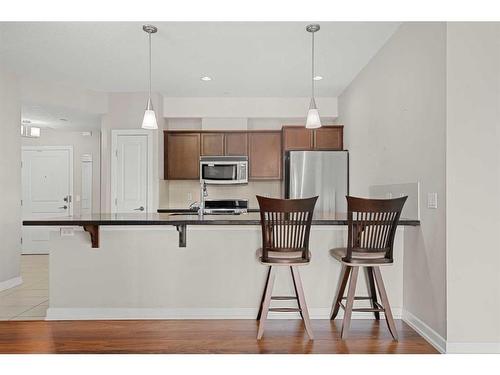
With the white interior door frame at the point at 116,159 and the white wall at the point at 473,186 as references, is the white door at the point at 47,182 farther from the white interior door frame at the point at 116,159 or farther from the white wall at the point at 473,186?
the white wall at the point at 473,186

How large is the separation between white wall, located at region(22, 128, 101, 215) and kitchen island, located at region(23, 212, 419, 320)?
404cm

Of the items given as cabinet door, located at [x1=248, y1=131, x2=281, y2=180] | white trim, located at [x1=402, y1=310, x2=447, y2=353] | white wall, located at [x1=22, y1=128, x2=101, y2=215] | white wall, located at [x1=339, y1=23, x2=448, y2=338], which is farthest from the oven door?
white trim, located at [x1=402, y1=310, x2=447, y2=353]

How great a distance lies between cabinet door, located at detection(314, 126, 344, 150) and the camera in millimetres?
5652

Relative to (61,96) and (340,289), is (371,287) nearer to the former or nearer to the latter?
(340,289)

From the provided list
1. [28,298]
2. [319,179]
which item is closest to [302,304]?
[319,179]

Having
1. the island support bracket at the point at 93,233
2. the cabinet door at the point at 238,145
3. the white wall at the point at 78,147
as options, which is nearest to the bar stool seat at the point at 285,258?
the island support bracket at the point at 93,233

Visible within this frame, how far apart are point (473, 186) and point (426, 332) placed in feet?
3.76

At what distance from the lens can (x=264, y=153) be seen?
589 cm

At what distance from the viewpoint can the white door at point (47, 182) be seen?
702 cm

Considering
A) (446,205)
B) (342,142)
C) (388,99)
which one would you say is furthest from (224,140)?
(446,205)

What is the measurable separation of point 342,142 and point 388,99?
193 cm

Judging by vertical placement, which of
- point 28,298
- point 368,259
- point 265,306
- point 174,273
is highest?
point 368,259

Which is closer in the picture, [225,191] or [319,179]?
[319,179]

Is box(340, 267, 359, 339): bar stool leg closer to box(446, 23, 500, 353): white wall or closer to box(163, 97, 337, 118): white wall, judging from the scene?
box(446, 23, 500, 353): white wall
